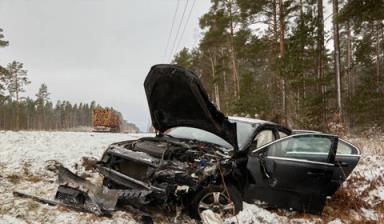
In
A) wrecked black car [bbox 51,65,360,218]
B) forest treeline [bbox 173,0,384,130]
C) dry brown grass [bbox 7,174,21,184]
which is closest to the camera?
wrecked black car [bbox 51,65,360,218]

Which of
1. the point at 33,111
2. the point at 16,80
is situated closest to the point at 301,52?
the point at 16,80

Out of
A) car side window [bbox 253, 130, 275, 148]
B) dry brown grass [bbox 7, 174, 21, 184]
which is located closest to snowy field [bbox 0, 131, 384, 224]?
dry brown grass [bbox 7, 174, 21, 184]

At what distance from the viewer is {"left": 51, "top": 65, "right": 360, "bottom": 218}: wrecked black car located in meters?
4.41

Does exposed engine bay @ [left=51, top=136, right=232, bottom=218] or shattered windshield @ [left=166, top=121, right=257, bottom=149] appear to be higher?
shattered windshield @ [left=166, top=121, right=257, bottom=149]

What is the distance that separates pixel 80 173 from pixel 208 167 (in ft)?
12.1

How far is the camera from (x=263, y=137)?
5.61 meters

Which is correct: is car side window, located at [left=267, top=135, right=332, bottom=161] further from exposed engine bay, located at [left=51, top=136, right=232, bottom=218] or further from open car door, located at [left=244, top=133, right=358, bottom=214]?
exposed engine bay, located at [left=51, top=136, right=232, bottom=218]

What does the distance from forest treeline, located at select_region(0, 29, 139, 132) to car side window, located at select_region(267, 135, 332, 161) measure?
32256mm

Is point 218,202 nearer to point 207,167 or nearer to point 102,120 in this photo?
point 207,167

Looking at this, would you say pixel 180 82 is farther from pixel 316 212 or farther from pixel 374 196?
pixel 374 196

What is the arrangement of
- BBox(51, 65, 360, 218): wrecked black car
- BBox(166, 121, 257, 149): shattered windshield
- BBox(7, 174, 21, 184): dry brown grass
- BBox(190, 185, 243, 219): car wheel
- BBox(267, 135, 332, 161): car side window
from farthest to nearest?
BBox(7, 174, 21, 184): dry brown grass
BBox(166, 121, 257, 149): shattered windshield
BBox(267, 135, 332, 161): car side window
BBox(190, 185, 243, 219): car wheel
BBox(51, 65, 360, 218): wrecked black car

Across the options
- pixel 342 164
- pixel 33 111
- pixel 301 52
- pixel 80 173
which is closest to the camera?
pixel 342 164

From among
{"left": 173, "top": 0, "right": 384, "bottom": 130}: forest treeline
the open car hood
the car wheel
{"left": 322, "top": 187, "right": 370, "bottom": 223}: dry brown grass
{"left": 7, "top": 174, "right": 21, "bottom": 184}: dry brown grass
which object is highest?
{"left": 173, "top": 0, "right": 384, "bottom": 130}: forest treeline

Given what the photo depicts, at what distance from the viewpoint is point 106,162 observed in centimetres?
534
